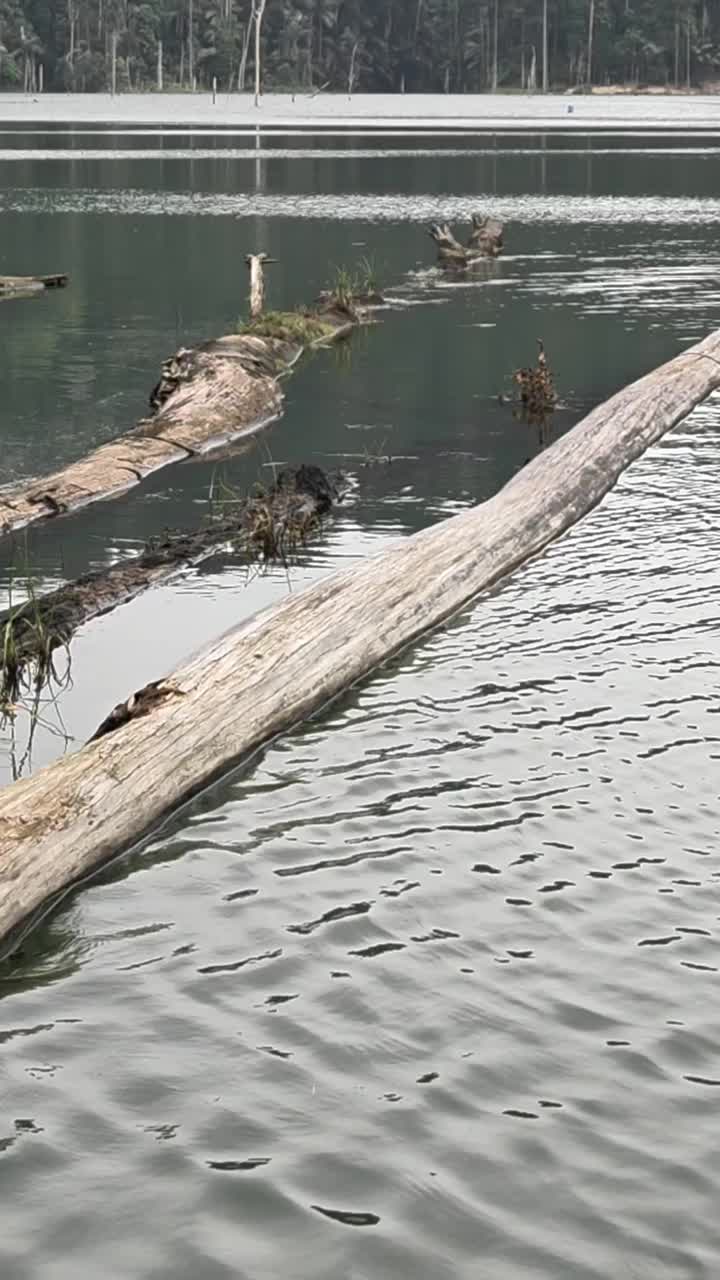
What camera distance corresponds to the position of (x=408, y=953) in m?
8.00

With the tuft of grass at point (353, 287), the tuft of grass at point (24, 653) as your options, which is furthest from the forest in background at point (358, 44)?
the tuft of grass at point (24, 653)

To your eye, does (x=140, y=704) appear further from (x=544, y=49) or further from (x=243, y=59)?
(x=544, y=49)

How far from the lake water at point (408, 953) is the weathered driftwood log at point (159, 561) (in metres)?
0.24

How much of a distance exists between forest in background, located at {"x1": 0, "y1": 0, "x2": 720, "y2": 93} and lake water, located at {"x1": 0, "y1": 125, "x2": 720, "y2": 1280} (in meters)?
159

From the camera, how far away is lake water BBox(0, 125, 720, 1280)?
245 inches

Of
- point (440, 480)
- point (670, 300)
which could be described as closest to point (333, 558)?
point (440, 480)

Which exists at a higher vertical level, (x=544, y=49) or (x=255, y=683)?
(x=544, y=49)

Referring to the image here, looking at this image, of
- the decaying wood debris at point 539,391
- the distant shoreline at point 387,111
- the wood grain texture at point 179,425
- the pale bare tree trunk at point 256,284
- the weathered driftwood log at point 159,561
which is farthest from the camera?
the distant shoreline at point 387,111

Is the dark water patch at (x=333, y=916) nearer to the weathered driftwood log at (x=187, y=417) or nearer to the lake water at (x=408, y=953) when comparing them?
the lake water at (x=408, y=953)

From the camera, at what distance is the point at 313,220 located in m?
47.5

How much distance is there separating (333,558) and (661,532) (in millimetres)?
2826

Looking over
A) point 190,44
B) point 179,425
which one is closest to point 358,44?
point 190,44

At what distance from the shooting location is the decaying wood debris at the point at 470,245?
1469 inches

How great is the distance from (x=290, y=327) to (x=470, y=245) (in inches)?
499
